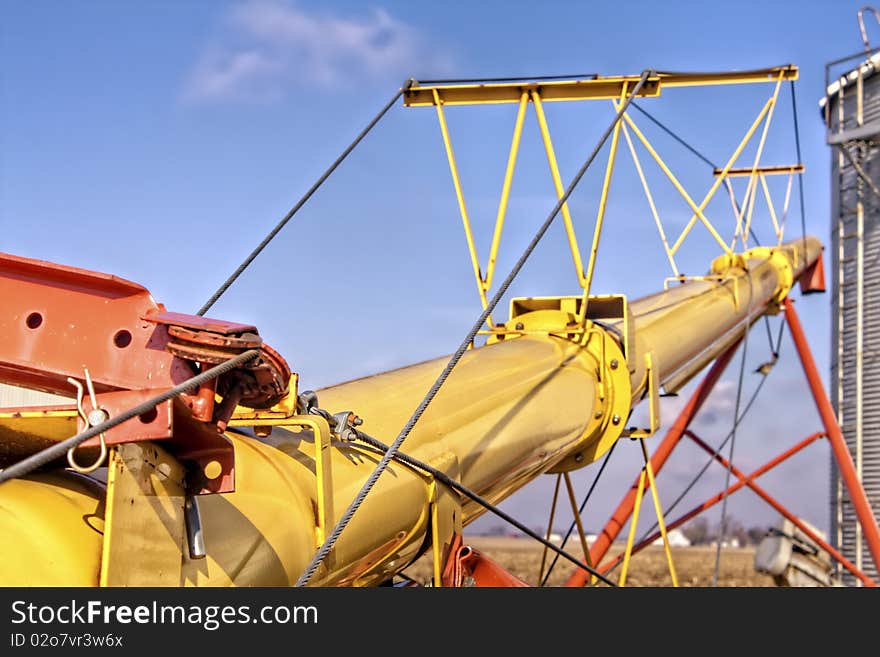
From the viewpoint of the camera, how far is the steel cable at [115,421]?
2.68 metres

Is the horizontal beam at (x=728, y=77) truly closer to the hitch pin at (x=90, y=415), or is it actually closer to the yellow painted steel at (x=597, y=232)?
the yellow painted steel at (x=597, y=232)

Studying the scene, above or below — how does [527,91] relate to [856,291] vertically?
below

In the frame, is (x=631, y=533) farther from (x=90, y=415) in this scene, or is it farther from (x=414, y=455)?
(x=90, y=415)

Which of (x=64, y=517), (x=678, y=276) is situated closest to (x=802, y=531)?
(x=678, y=276)

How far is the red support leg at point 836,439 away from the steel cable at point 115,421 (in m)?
11.0

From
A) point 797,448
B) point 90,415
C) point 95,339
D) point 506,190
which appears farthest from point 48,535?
point 797,448

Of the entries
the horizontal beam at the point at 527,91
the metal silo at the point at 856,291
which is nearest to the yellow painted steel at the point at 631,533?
the horizontal beam at the point at 527,91

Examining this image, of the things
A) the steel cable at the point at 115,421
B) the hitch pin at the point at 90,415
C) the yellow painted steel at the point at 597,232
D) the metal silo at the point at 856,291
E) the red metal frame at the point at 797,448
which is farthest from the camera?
the metal silo at the point at 856,291

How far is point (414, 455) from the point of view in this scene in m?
4.64

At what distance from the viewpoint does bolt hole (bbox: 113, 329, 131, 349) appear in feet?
9.94

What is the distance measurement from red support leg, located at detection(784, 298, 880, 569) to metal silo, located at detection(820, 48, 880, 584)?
211 centimetres

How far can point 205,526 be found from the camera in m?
3.30

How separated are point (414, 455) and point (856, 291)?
12.8 metres
